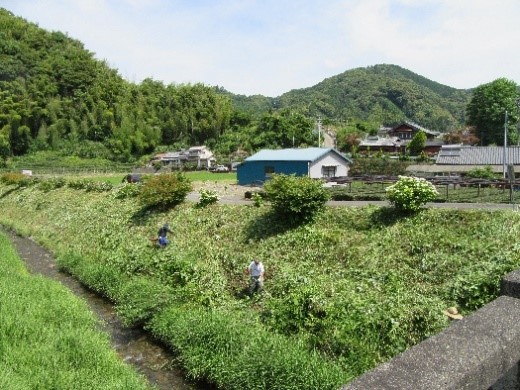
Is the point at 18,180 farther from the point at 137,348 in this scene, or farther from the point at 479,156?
the point at 479,156

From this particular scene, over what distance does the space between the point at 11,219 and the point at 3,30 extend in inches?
3663

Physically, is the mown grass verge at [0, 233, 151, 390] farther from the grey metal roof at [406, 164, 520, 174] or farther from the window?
the grey metal roof at [406, 164, 520, 174]

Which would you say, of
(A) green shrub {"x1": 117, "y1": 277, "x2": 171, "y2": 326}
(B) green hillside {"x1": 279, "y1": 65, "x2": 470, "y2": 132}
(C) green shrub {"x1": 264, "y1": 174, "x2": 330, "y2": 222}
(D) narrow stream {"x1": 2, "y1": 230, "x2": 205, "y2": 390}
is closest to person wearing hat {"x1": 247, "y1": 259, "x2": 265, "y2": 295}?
(A) green shrub {"x1": 117, "y1": 277, "x2": 171, "y2": 326}

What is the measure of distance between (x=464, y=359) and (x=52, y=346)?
11542 millimetres

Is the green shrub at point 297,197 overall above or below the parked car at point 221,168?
below

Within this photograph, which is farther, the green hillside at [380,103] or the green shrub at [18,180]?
the green hillside at [380,103]

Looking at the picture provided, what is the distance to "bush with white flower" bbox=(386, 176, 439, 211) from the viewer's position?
1733cm

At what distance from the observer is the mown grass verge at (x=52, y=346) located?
9.77 meters

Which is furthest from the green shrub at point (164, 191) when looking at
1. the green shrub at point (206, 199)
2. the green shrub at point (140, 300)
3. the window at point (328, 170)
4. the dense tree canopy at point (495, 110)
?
the dense tree canopy at point (495, 110)

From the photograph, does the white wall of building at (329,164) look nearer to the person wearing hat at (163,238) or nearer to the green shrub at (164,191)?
the green shrub at (164,191)

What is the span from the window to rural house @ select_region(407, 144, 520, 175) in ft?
29.7

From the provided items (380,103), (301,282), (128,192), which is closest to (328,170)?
(128,192)

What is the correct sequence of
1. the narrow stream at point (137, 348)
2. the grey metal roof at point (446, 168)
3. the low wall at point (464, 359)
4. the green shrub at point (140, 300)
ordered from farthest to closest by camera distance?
the grey metal roof at point (446, 168), the green shrub at point (140, 300), the narrow stream at point (137, 348), the low wall at point (464, 359)

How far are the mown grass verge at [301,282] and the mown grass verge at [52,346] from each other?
1.81 meters
